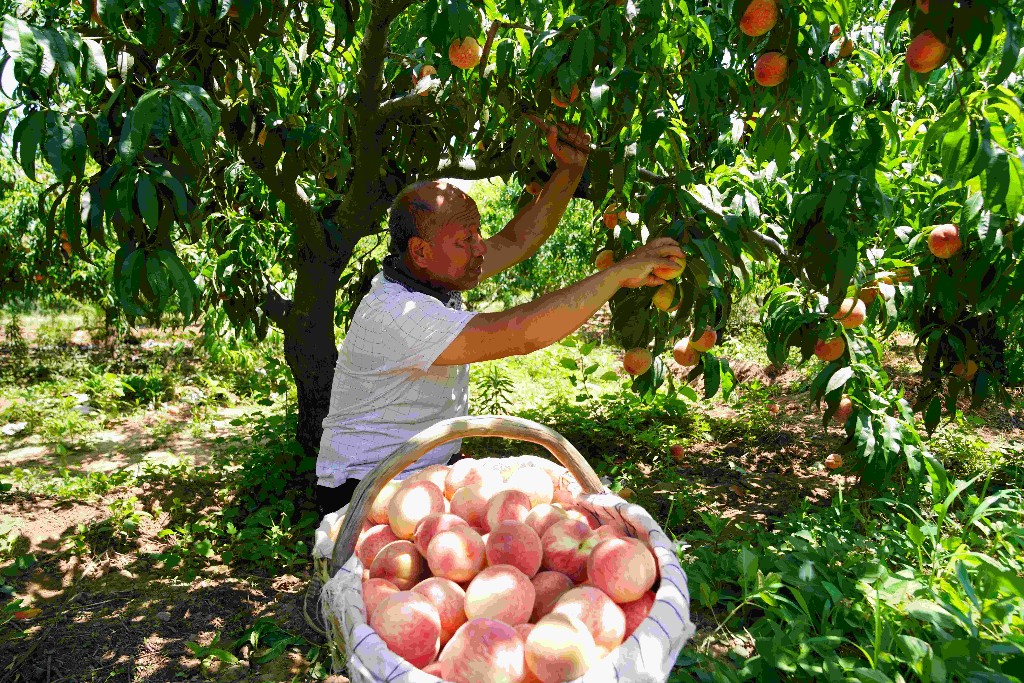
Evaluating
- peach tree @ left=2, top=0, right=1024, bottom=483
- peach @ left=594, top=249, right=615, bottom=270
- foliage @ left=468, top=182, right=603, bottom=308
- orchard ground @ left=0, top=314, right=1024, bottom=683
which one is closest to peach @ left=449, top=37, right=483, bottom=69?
peach tree @ left=2, top=0, right=1024, bottom=483

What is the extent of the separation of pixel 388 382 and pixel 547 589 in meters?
0.70

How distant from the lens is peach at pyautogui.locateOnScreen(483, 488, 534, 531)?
1.26m

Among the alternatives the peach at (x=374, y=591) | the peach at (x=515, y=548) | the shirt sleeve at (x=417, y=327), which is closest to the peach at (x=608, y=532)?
the peach at (x=515, y=548)

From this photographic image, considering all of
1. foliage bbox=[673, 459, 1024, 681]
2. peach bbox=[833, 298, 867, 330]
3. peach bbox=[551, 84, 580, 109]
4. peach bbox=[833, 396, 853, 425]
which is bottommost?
foliage bbox=[673, 459, 1024, 681]

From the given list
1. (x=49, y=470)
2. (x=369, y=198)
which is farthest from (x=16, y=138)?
(x=49, y=470)

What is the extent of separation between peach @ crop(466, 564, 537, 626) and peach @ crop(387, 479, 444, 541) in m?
0.22

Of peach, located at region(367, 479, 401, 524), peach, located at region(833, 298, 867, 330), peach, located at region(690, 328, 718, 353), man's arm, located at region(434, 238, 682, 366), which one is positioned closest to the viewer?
Answer: peach, located at region(367, 479, 401, 524)

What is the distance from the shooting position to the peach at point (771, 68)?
151 cm

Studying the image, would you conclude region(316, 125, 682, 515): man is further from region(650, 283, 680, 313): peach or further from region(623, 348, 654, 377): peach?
region(623, 348, 654, 377): peach

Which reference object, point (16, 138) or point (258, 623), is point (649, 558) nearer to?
point (16, 138)

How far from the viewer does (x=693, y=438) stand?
14.4 feet

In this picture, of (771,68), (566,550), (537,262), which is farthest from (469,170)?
(537,262)

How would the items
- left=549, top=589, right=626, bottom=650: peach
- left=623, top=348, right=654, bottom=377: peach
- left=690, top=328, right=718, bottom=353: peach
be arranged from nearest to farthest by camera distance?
1. left=549, top=589, right=626, bottom=650: peach
2. left=623, top=348, right=654, bottom=377: peach
3. left=690, top=328, right=718, bottom=353: peach

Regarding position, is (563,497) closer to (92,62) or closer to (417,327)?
(417,327)
